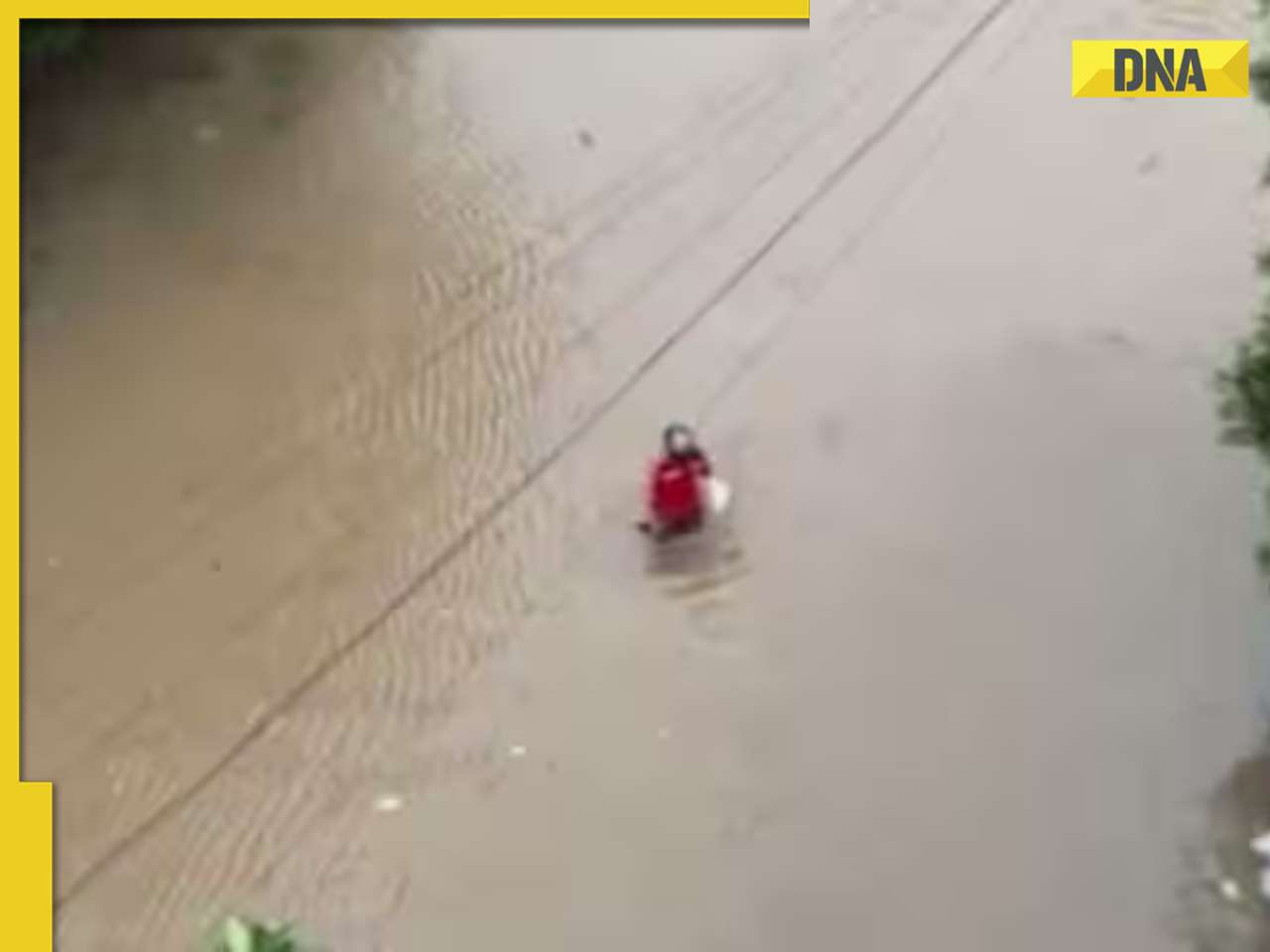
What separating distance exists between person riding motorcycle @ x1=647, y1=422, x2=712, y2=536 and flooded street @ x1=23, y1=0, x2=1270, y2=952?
4.3 inches

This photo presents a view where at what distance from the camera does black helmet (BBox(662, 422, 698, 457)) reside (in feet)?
24.1

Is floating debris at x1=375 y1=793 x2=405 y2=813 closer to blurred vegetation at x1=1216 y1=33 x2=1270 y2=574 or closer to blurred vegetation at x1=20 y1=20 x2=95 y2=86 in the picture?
blurred vegetation at x1=1216 y1=33 x2=1270 y2=574

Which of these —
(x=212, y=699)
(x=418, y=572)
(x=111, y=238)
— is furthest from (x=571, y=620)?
(x=111, y=238)

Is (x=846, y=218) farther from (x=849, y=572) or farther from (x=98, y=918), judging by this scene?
(x=98, y=918)

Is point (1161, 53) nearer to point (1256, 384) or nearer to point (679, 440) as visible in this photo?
point (679, 440)

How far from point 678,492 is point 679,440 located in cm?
41

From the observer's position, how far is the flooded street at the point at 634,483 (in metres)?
6.33

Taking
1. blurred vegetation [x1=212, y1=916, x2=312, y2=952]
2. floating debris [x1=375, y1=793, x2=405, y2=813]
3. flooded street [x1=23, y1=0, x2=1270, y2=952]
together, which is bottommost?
blurred vegetation [x1=212, y1=916, x2=312, y2=952]

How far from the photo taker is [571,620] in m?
7.05

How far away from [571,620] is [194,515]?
1447mm

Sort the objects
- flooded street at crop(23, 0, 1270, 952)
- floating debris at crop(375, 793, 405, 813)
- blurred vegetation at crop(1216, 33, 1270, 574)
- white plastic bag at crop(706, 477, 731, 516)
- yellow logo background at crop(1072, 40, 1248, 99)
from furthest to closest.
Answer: yellow logo background at crop(1072, 40, 1248, 99) < white plastic bag at crop(706, 477, 731, 516) < floating debris at crop(375, 793, 405, 813) < flooded street at crop(23, 0, 1270, 952) < blurred vegetation at crop(1216, 33, 1270, 574)

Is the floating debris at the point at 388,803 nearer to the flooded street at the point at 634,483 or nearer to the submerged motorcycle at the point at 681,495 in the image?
the flooded street at the point at 634,483

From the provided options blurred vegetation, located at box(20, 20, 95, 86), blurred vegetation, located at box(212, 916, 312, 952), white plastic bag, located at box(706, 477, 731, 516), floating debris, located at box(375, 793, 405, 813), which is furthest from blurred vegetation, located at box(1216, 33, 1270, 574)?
blurred vegetation, located at box(20, 20, 95, 86)

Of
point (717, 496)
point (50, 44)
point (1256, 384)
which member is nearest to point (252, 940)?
point (717, 496)
